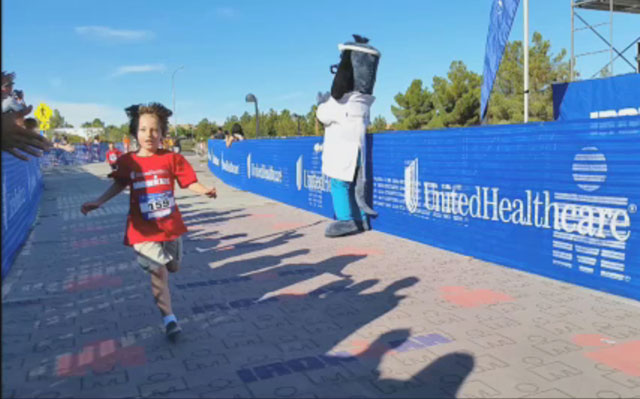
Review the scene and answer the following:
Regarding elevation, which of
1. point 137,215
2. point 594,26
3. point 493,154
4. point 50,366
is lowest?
point 50,366

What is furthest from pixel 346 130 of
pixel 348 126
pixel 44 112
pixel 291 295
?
pixel 44 112

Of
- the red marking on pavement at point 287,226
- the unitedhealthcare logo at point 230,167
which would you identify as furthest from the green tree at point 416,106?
the red marking on pavement at point 287,226

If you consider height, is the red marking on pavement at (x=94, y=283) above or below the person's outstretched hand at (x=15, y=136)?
below

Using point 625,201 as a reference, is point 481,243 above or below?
below

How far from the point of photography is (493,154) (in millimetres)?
6656

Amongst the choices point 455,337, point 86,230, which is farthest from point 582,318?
point 86,230

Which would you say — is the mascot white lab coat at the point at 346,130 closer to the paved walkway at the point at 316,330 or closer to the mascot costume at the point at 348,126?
the mascot costume at the point at 348,126

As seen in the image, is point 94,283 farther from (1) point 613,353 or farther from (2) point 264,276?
(1) point 613,353

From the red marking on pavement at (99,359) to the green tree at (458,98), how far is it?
37.8m

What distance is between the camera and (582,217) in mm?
5438

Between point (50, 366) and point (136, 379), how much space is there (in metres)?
0.72

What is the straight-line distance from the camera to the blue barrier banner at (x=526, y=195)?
5113 mm

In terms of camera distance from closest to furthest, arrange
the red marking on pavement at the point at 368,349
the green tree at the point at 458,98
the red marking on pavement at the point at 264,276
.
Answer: the red marking on pavement at the point at 368,349
the red marking on pavement at the point at 264,276
the green tree at the point at 458,98

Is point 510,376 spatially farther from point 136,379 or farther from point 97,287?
point 97,287
